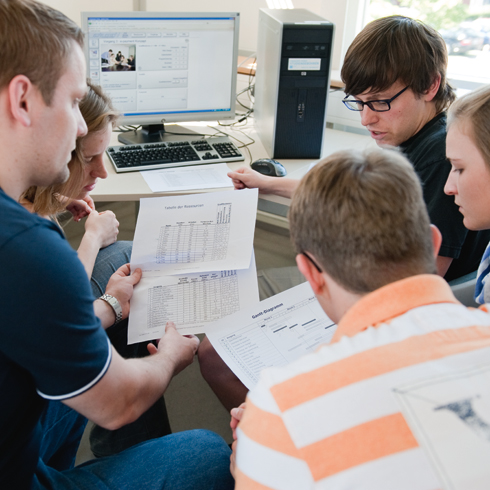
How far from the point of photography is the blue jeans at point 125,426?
135cm

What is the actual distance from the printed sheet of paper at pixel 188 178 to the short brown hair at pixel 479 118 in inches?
29.1

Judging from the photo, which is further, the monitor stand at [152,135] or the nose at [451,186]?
the monitor stand at [152,135]

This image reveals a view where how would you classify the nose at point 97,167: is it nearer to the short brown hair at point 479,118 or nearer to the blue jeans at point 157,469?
the blue jeans at point 157,469

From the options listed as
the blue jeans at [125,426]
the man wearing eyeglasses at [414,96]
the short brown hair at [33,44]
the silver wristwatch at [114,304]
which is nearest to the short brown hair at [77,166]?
the blue jeans at [125,426]

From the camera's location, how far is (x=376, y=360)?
569mm

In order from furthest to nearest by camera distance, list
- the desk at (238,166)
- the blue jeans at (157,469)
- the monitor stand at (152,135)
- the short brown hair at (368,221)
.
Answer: the monitor stand at (152,135), the desk at (238,166), the blue jeans at (157,469), the short brown hair at (368,221)

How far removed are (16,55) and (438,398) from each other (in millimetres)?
713

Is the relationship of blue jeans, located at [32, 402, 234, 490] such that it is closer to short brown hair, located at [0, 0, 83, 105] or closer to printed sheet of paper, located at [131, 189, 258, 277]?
printed sheet of paper, located at [131, 189, 258, 277]

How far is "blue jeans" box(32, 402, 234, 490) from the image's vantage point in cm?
91

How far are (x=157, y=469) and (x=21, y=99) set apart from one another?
0.66m

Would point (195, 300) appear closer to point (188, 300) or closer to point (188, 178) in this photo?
point (188, 300)

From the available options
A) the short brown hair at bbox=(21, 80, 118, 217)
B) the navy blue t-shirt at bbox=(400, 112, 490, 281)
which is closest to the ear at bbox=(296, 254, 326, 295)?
the navy blue t-shirt at bbox=(400, 112, 490, 281)

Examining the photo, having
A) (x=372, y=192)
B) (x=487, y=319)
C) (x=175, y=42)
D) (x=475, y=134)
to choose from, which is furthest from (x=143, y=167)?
(x=487, y=319)

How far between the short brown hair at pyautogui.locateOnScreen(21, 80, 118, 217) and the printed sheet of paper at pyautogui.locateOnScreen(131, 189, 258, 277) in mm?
195
